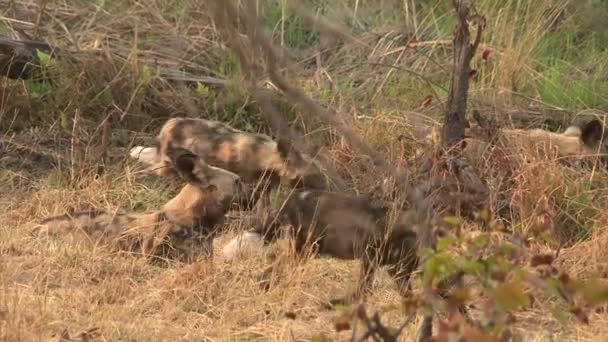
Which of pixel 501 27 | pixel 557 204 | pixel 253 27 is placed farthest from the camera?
pixel 501 27

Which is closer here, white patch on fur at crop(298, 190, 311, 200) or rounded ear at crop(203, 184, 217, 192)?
white patch on fur at crop(298, 190, 311, 200)

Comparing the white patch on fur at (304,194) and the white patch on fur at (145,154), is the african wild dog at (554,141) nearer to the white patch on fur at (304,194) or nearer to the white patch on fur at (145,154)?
the white patch on fur at (304,194)

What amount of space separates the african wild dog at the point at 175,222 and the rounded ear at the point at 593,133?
1885mm

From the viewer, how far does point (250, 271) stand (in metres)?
5.00

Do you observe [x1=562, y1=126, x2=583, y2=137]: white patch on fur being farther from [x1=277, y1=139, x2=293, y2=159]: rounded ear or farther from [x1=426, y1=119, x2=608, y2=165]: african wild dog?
[x1=277, y1=139, x2=293, y2=159]: rounded ear

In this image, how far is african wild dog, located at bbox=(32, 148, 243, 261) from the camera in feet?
17.1

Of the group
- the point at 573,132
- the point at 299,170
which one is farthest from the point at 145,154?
the point at 573,132

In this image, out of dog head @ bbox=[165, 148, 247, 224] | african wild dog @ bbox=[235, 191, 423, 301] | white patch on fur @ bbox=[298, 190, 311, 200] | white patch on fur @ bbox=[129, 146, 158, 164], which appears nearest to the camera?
african wild dog @ bbox=[235, 191, 423, 301]

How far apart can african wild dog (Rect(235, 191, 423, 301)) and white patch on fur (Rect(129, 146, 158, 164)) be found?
57.0 inches

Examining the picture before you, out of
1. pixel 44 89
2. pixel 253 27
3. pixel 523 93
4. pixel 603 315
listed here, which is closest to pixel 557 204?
pixel 603 315

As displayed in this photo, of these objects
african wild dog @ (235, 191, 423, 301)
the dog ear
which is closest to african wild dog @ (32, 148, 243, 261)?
the dog ear

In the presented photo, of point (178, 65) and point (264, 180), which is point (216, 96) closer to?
point (178, 65)

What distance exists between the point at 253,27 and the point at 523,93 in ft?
18.6

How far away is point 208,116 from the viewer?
23.0 feet
